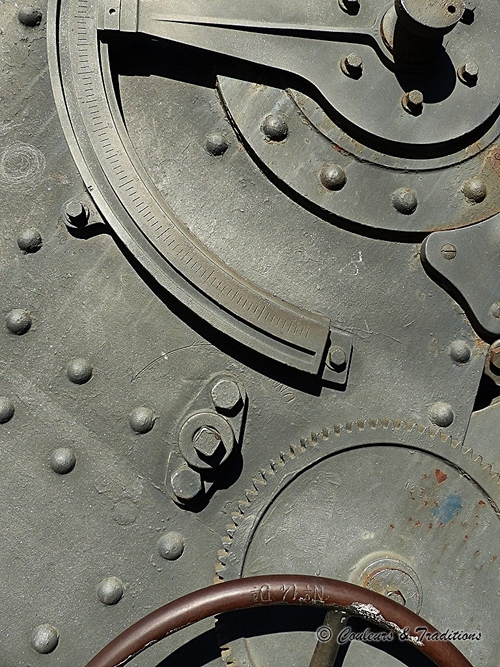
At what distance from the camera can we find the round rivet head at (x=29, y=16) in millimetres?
1739

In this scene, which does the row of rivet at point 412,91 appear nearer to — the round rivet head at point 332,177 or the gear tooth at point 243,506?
the round rivet head at point 332,177

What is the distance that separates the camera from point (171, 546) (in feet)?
5.54

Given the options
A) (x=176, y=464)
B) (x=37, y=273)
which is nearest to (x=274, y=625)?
(x=176, y=464)

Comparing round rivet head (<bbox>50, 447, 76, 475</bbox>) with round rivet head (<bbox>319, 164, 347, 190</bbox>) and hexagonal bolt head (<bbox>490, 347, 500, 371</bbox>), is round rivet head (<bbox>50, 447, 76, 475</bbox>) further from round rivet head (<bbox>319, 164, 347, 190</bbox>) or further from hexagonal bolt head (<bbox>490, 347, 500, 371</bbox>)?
hexagonal bolt head (<bbox>490, 347, 500, 371</bbox>)

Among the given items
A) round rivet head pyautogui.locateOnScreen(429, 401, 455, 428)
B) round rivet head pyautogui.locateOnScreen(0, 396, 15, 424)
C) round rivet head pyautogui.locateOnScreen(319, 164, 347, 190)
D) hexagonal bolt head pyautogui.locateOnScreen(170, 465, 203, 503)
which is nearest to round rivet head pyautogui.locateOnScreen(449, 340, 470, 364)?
round rivet head pyautogui.locateOnScreen(429, 401, 455, 428)

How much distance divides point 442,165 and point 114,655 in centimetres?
128

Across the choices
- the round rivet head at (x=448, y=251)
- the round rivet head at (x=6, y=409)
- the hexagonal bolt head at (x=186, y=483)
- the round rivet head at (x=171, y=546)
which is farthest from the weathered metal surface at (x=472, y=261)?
the round rivet head at (x=6, y=409)

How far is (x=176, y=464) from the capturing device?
1.69 m

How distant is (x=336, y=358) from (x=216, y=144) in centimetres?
57

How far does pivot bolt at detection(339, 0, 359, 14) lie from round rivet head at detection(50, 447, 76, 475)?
1.17m

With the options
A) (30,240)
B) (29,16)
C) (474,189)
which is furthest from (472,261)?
(29,16)

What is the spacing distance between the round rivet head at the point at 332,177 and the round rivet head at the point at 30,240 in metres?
0.66

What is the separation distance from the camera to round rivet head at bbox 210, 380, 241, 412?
1682 millimetres

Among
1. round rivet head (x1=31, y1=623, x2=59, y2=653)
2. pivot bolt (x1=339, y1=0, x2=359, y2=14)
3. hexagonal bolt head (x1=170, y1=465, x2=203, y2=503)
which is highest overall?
pivot bolt (x1=339, y1=0, x2=359, y2=14)
